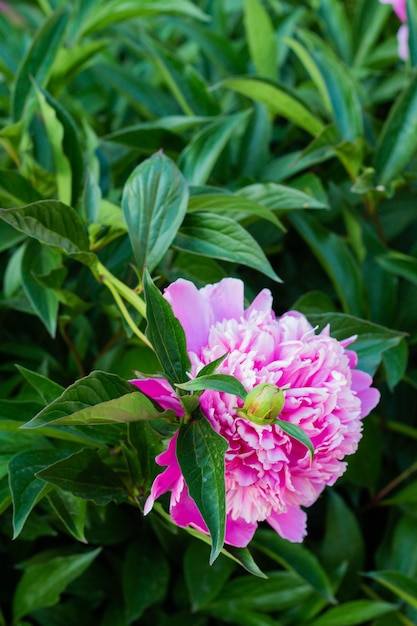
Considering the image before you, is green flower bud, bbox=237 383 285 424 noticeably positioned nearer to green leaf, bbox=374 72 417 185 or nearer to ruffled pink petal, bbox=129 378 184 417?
ruffled pink petal, bbox=129 378 184 417

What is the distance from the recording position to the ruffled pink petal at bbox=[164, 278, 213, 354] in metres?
0.45

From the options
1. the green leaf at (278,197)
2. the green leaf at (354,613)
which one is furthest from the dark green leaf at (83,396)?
the green leaf at (354,613)

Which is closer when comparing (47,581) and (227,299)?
(227,299)

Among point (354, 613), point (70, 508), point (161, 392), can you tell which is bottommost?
point (354, 613)

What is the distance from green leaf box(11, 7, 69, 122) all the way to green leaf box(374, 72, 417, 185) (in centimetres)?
32

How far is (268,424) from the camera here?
1.34 ft

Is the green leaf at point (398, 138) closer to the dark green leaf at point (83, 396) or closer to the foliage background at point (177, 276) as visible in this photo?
the foliage background at point (177, 276)

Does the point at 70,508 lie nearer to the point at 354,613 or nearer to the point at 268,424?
the point at 268,424

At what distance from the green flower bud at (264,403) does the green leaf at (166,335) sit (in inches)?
1.8

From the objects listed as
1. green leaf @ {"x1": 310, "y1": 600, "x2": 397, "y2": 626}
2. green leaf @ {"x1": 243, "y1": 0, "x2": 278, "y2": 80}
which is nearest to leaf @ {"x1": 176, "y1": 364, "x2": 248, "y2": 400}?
green leaf @ {"x1": 310, "y1": 600, "x2": 397, "y2": 626}

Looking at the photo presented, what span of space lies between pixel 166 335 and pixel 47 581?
296 millimetres

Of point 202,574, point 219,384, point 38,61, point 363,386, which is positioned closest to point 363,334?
point 363,386

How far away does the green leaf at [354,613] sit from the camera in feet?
2.19

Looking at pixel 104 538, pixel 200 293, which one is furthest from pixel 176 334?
pixel 104 538
